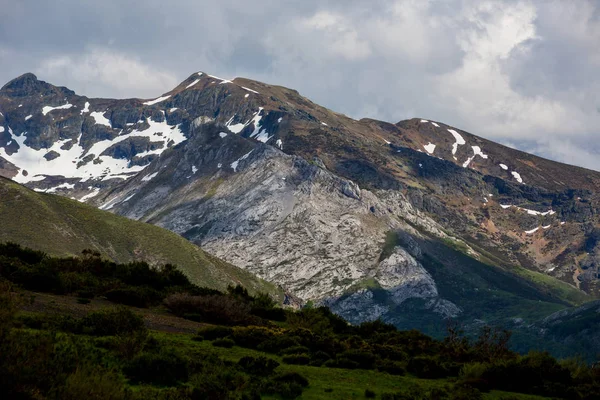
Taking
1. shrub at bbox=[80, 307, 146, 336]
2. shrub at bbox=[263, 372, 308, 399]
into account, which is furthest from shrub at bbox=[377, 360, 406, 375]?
shrub at bbox=[80, 307, 146, 336]

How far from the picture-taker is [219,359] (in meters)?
31.5

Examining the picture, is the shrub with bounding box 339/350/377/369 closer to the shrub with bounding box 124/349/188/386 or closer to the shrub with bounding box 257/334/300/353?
the shrub with bounding box 257/334/300/353

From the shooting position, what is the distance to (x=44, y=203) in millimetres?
179875

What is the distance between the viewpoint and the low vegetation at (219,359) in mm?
16797

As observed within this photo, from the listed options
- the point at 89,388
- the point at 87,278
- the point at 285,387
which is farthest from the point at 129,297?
the point at 89,388

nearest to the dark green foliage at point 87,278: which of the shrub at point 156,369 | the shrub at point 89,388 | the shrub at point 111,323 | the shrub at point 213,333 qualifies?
the shrub at point 213,333

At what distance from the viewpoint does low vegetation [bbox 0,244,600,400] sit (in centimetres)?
1680

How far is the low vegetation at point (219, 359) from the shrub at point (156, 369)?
4 centimetres

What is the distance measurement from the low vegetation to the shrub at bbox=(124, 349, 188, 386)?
4cm

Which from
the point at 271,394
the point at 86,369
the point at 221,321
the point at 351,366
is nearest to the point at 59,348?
the point at 86,369

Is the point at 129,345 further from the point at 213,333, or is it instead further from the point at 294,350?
the point at 294,350

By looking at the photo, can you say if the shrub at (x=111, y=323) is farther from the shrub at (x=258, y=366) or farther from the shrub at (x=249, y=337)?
the shrub at (x=249, y=337)

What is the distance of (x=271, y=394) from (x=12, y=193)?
559 feet

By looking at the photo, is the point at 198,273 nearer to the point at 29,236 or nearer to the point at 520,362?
the point at 29,236
